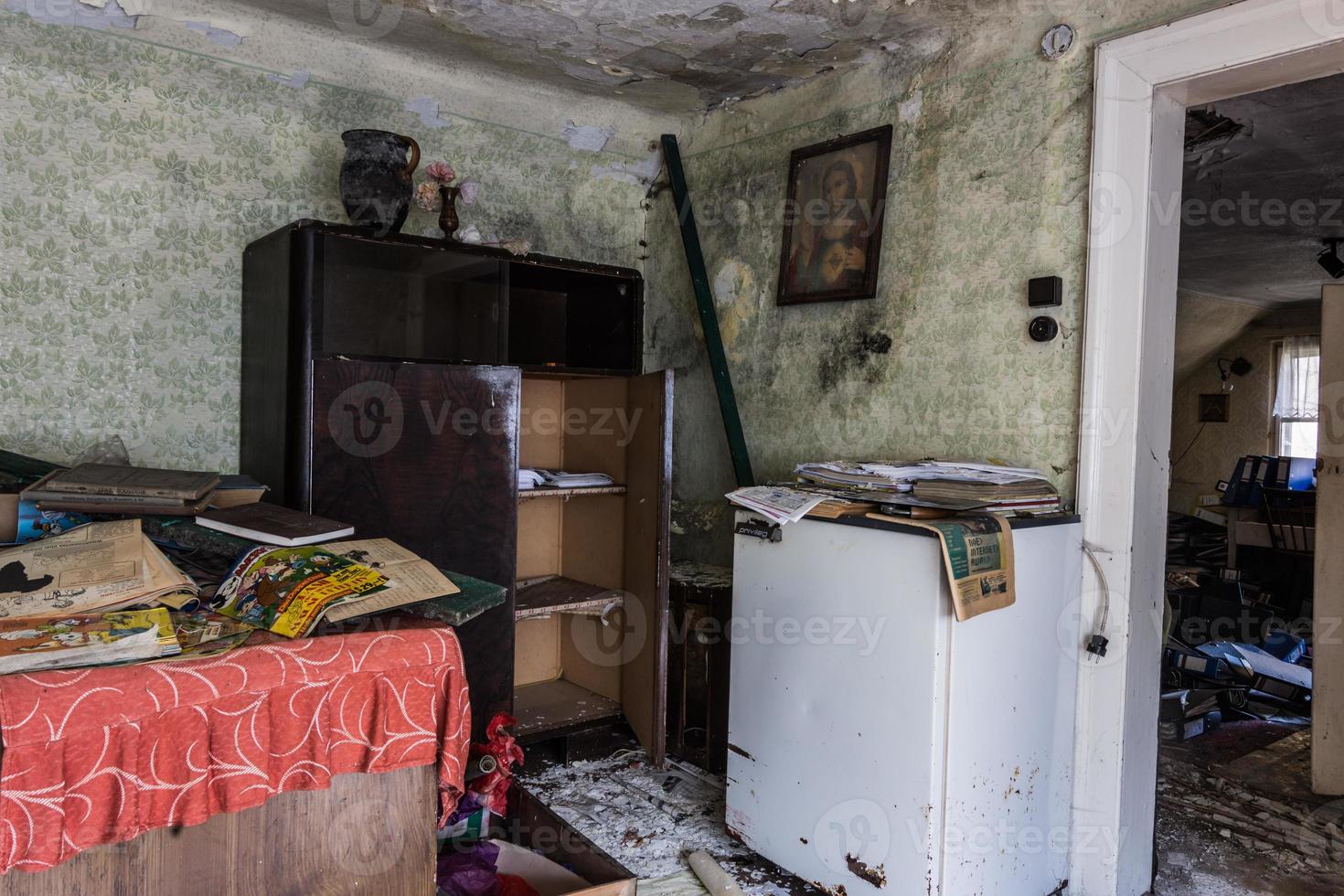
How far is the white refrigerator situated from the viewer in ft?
6.47

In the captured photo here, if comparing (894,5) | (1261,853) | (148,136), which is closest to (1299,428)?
(1261,853)

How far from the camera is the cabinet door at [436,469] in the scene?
2352 millimetres

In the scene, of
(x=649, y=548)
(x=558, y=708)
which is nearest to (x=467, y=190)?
(x=649, y=548)

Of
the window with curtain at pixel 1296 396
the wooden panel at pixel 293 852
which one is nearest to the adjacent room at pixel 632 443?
the wooden panel at pixel 293 852

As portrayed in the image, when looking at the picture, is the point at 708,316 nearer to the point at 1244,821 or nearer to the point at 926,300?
the point at 926,300

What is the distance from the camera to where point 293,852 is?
4.06ft

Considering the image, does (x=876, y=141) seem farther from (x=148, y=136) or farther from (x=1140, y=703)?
(x=148, y=136)

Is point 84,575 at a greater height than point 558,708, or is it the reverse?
point 84,575

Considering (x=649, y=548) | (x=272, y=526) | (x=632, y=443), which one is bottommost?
(x=649, y=548)

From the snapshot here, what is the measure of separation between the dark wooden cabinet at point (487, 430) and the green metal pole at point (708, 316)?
0.33 m

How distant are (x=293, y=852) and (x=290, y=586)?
1.26 feet

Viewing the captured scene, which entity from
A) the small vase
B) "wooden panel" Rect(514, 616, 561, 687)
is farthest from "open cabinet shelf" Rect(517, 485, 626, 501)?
the small vase

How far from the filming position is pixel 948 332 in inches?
101

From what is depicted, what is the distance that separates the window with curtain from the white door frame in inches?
287
